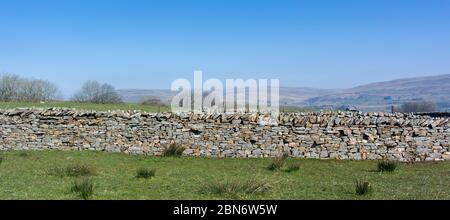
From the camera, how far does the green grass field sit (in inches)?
397

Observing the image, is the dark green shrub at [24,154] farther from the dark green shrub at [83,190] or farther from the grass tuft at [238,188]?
the grass tuft at [238,188]

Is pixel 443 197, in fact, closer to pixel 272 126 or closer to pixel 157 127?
pixel 272 126

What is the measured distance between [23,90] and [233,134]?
41367mm

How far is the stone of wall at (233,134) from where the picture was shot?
17797 mm

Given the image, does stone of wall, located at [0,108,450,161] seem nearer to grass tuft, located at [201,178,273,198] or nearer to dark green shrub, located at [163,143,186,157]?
dark green shrub, located at [163,143,186,157]

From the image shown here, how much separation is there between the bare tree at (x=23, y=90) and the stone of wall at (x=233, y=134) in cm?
3162

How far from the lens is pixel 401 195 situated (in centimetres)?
1027

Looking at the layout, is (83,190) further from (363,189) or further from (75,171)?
(363,189)

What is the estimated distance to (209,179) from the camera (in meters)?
12.5

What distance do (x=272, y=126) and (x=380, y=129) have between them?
12.9 ft
